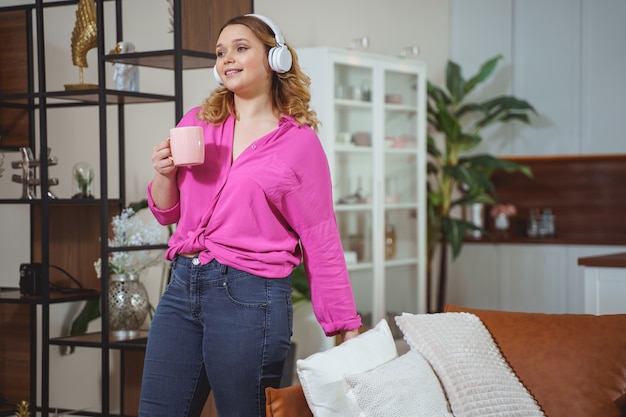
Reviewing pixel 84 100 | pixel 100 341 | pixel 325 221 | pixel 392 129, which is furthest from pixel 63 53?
pixel 325 221

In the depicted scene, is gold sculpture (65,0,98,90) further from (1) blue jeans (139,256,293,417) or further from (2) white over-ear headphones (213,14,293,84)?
(1) blue jeans (139,256,293,417)

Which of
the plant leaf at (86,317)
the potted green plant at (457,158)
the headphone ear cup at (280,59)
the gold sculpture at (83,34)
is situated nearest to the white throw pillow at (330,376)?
the headphone ear cup at (280,59)

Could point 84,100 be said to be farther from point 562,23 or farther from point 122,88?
point 562,23

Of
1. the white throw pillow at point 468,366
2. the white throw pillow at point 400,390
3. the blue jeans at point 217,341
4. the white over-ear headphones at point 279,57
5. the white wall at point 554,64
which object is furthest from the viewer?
the white wall at point 554,64

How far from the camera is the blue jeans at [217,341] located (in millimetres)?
1908

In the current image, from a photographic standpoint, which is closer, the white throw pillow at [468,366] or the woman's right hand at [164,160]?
the woman's right hand at [164,160]

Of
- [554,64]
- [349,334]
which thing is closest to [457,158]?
[554,64]

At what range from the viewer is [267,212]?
196 cm

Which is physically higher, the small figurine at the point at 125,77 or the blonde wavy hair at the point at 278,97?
the small figurine at the point at 125,77

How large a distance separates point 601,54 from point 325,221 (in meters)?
4.67

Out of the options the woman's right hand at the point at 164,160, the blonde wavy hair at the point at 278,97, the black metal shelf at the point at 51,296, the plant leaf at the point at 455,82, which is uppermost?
the plant leaf at the point at 455,82

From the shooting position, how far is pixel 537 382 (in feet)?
8.50

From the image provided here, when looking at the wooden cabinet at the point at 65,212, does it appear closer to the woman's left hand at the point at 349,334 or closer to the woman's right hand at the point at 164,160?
the woman's right hand at the point at 164,160

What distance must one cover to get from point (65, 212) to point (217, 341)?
1.94m
